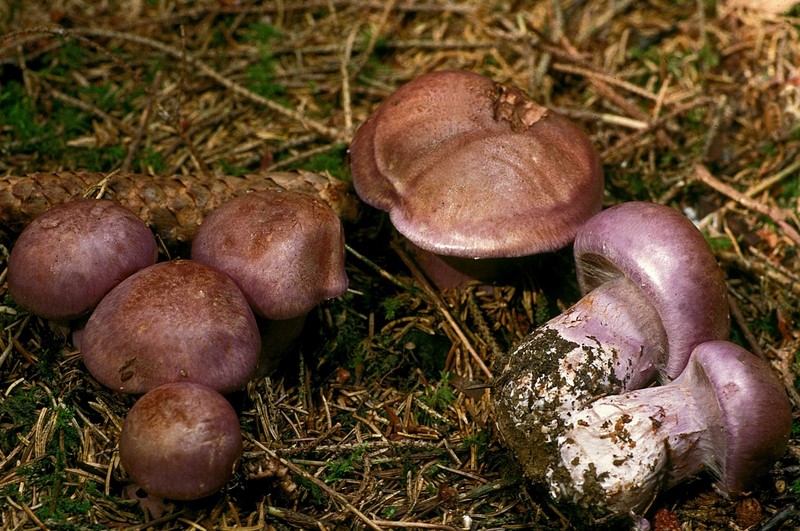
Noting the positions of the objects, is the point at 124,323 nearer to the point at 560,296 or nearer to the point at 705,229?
the point at 560,296

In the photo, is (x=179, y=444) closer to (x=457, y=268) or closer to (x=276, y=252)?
(x=276, y=252)

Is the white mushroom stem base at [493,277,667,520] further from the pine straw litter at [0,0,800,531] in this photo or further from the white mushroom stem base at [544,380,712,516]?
the pine straw litter at [0,0,800,531]

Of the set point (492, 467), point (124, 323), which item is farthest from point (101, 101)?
point (492, 467)

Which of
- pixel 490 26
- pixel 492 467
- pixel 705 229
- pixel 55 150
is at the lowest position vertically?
pixel 492 467

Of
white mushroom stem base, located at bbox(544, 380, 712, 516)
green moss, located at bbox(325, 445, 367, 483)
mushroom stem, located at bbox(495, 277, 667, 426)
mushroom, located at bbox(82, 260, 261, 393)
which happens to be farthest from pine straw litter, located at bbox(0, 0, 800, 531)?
mushroom, located at bbox(82, 260, 261, 393)

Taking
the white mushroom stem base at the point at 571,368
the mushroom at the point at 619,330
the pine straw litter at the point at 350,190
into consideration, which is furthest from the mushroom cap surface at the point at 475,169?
the pine straw litter at the point at 350,190
